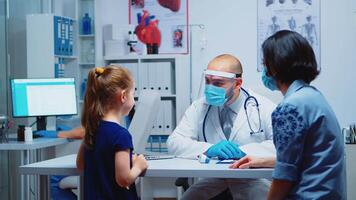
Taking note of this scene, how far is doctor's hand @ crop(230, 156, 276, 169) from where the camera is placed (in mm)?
1857

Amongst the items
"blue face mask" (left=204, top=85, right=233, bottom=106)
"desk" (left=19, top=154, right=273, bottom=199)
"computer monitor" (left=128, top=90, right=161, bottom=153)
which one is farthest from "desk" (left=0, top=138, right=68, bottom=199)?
"blue face mask" (left=204, top=85, right=233, bottom=106)

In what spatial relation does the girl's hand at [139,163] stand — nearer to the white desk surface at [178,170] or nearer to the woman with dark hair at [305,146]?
the white desk surface at [178,170]

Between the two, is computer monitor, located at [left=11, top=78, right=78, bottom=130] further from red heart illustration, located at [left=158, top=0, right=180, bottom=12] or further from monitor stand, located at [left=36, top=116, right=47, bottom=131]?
red heart illustration, located at [left=158, top=0, right=180, bottom=12]

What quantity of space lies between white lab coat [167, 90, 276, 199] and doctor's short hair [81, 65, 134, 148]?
588 millimetres

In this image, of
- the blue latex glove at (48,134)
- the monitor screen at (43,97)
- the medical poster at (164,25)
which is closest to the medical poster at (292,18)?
the medical poster at (164,25)

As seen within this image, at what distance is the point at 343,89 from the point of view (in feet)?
14.5

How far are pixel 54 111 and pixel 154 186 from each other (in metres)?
1.05

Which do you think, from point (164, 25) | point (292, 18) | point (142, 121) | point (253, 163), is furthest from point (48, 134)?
point (292, 18)

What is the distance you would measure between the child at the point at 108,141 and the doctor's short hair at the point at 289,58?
22.2 inches

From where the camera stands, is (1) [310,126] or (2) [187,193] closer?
(1) [310,126]

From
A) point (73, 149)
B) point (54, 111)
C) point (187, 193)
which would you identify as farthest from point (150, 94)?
point (73, 149)

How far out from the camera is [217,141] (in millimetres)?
2496

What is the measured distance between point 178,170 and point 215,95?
716mm

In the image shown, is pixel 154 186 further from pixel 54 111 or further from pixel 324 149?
pixel 324 149
